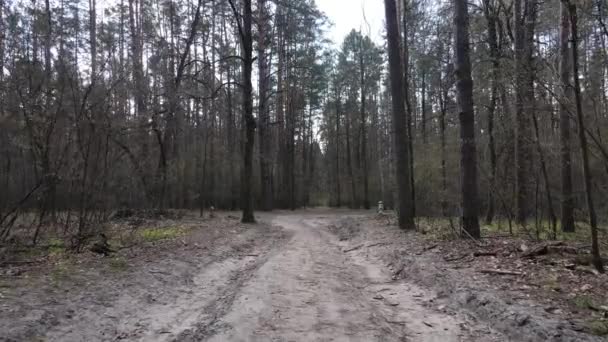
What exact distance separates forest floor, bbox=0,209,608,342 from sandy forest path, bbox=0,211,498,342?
2 cm

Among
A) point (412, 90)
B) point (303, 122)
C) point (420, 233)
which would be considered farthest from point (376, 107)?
point (420, 233)

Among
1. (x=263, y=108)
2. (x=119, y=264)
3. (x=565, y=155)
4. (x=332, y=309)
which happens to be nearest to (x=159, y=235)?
(x=119, y=264)

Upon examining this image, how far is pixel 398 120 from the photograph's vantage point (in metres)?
14.2

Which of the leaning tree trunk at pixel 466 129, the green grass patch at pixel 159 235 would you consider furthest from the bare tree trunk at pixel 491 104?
the green grass patch at pixel 159 235

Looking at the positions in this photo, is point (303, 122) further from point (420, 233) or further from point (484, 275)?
point (484, 275)

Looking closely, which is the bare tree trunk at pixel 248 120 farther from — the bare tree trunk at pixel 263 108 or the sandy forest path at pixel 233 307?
the sandy forest path at pixel 233 307

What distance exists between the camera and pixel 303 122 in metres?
44.0

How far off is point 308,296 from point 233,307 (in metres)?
1.09

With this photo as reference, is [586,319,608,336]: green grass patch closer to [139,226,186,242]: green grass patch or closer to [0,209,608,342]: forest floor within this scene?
[0,209,608,342]: forest floor

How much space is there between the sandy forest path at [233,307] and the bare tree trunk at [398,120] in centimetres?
561

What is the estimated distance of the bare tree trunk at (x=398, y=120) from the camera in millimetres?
14055

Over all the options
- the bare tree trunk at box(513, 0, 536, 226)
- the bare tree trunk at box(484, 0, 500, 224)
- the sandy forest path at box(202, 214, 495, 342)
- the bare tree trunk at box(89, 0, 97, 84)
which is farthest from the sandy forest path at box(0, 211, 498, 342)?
the bare tree trunk at box(484, 0, 500, 224)

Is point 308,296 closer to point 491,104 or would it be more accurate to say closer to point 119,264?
point 119,264

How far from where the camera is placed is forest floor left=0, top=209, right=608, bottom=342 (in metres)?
4.71
